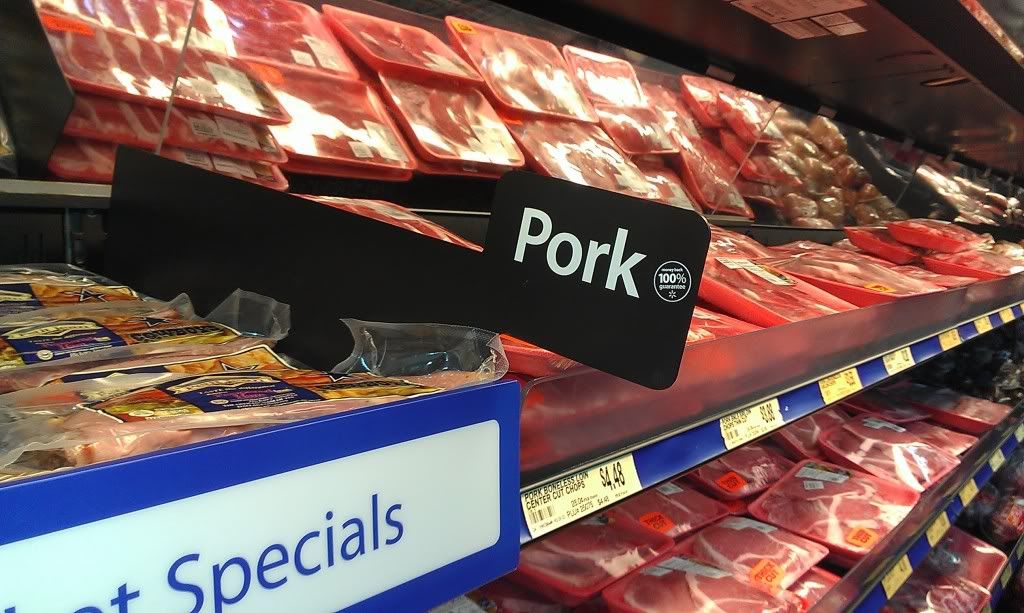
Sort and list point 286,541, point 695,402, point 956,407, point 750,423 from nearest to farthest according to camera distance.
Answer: point 286,541 < point 695,402 < point 750,423 < point 956,407

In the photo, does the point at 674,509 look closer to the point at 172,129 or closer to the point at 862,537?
the point at 862,537

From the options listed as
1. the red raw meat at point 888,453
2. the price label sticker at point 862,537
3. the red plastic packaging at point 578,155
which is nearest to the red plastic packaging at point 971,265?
the red raw meat at point 888,453

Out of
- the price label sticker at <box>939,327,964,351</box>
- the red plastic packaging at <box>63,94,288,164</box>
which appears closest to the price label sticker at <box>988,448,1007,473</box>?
the price label sticker at <box>939,327,964,351</box>

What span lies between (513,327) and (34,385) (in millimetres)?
367

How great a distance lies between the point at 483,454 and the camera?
0.50 m

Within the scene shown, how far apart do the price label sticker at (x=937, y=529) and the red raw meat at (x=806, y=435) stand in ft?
1.10

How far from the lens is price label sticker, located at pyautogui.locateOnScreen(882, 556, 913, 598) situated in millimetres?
1726

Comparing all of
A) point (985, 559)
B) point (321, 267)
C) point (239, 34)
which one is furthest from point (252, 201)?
point (985, 559)

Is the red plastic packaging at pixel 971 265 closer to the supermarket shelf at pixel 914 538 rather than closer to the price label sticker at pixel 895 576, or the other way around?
the supermarket shelf at pixel 914 538

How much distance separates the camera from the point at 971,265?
2.20 m

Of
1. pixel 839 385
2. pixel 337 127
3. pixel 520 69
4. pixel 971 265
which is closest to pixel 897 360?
pixel 839 385

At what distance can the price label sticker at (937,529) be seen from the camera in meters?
2.01

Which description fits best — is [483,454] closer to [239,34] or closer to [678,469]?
[678,469]

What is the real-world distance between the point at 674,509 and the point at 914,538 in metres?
0.71
